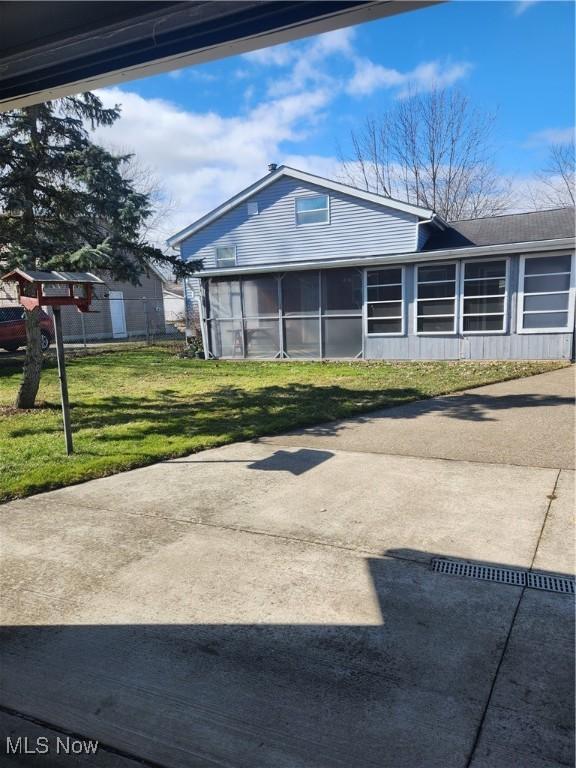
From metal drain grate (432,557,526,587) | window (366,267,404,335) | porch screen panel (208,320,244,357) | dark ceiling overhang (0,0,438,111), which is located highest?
dark ceiling overhang (0,0,438,111)

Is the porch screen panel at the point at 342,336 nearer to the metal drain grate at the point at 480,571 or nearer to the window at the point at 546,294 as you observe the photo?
the window at the point at 546,294

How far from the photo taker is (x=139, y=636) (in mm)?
2617

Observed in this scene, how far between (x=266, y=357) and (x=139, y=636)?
45.7 feet

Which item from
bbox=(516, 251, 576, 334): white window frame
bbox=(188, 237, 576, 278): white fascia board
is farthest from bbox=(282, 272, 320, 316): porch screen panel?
bbox=(516, 251, 576, 334): white window frame

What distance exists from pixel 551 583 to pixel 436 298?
38.5ft

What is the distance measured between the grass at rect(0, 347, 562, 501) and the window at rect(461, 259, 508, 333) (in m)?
1.20

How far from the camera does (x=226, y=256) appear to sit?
17781mm

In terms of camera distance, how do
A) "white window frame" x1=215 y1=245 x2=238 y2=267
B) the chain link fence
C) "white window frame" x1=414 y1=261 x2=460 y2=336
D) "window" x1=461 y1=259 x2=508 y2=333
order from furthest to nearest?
"white window frame" x1=215 y1=245 x2=238 y2=267 < the chain link fence < "white window frame" x1=414 y1=261 x2=460 y2=336 < "window" x1=461 y1=259 x2=508 y2=333

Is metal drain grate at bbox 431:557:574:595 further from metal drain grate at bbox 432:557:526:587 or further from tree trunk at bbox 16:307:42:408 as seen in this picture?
tree trunk at bbox 16:307:42:408

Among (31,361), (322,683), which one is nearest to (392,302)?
(31,361)

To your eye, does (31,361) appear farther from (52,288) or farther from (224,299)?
(224,299)

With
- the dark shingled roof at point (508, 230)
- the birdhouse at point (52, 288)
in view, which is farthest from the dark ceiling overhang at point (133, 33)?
the dark shingled roof at point (508, 230)

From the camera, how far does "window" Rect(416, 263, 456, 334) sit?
13.7 m

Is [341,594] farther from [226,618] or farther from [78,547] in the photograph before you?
[78,547]
